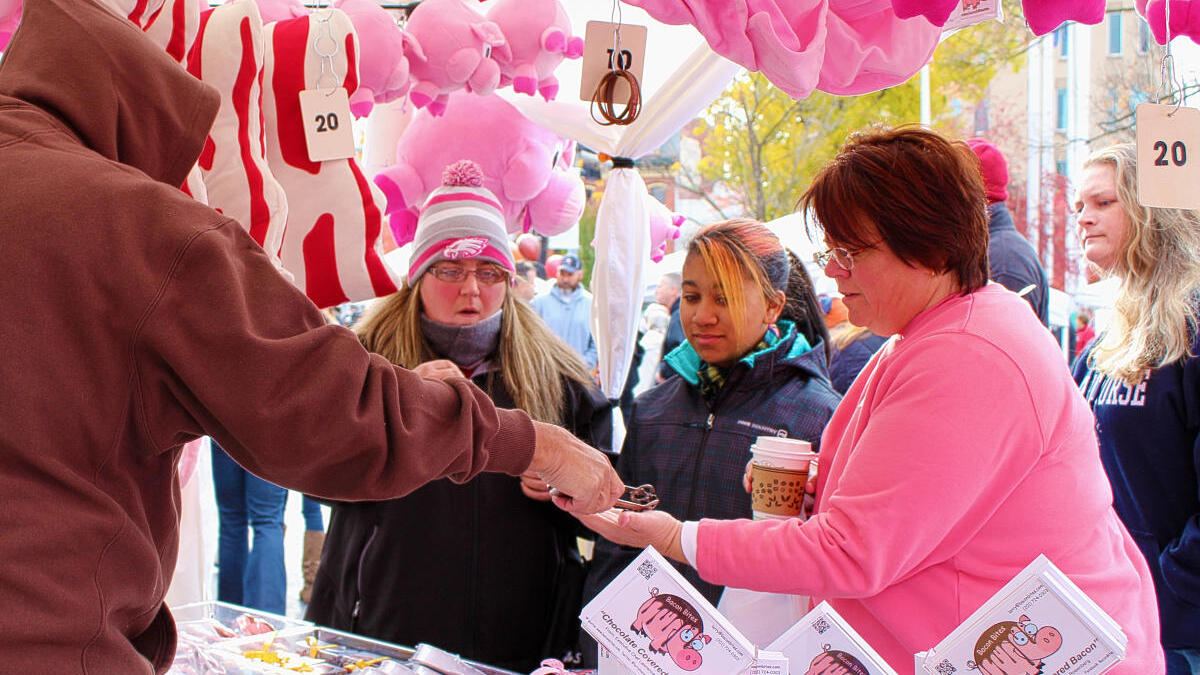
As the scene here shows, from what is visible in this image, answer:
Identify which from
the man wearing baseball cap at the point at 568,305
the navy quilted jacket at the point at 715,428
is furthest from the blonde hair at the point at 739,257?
the man wearing baseball cap at the point at 568,305

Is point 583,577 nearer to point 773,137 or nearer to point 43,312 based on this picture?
point 43,312

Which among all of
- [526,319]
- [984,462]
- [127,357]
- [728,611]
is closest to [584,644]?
[728,611]

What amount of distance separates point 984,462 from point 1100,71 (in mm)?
12360

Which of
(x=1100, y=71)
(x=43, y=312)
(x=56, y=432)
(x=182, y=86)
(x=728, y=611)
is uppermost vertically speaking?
(x=1100, y=71)

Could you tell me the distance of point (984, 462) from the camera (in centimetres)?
138

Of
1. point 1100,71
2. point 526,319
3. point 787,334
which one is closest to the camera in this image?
point 787,334

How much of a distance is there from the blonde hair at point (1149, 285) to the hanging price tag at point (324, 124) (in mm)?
1847

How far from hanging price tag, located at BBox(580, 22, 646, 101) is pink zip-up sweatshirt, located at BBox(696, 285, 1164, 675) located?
877 mm

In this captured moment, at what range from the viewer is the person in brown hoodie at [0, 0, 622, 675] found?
1.12 m

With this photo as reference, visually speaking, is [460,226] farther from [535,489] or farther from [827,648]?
[827,648]

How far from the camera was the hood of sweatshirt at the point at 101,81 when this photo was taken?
122cm

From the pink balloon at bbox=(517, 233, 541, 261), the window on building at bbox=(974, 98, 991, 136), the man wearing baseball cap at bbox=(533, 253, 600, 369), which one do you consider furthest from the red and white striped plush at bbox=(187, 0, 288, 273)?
the window on building at bbox=(974, 98, 991, 136)

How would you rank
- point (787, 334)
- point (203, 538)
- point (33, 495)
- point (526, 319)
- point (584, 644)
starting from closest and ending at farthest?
point (33, 495) → point (584, 644) → point (787, 334) → point (526, 319) → point (203, 538)

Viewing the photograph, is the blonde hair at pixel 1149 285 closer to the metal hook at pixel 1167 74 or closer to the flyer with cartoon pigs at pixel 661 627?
the metal hook at pixel 1167 74
